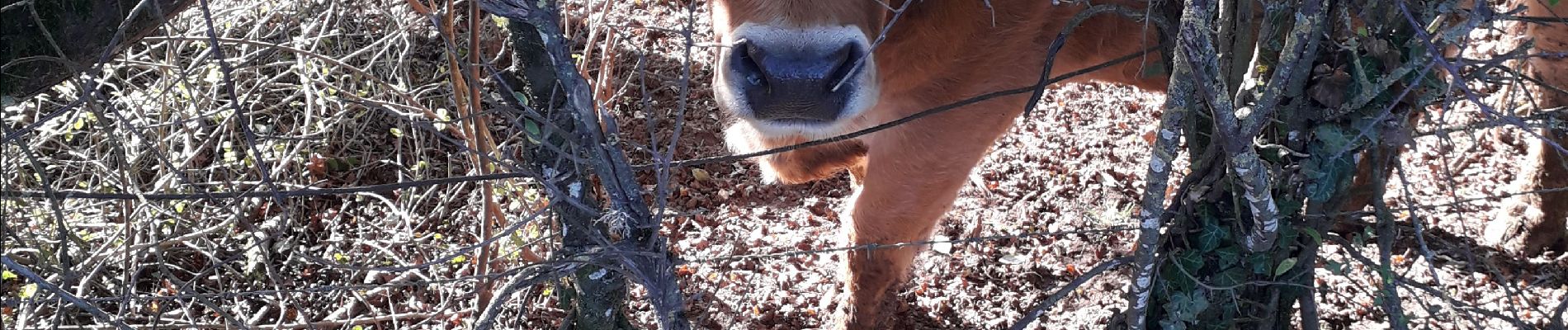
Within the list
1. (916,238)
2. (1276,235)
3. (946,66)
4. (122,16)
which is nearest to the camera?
(1276,235)

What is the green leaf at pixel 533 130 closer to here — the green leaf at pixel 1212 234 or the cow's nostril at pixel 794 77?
the cow's nostril at pixel 794 77

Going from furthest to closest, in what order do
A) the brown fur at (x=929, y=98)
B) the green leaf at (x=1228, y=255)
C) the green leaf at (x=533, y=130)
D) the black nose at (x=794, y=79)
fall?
1. the brown fur at (x=929, y=98)
2. the black nose at (x=794, y=79)
3. the green leaf at (x=1228, y=255)
4. the green leaf at (x=533, y=130)

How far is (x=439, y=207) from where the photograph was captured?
172 inches

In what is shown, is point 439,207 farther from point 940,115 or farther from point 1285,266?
point 1285,266

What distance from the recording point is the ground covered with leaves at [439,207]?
3.73 meters

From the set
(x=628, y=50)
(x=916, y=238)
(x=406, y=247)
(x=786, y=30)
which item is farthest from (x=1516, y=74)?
(x=628, y=50)

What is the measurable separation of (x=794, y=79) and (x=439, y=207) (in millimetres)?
2514

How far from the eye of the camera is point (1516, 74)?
187 centimetres

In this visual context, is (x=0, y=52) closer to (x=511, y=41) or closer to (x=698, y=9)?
(x=511, y=41)

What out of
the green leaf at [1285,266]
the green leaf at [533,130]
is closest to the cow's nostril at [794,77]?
the green leaf at [533,130]

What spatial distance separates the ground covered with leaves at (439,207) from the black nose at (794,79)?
73 centimetres

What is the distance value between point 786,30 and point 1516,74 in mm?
1593

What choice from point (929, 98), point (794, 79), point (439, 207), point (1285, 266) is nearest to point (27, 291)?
point (439, 207)

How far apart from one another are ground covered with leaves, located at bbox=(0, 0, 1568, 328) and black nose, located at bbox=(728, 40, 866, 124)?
729 mm
